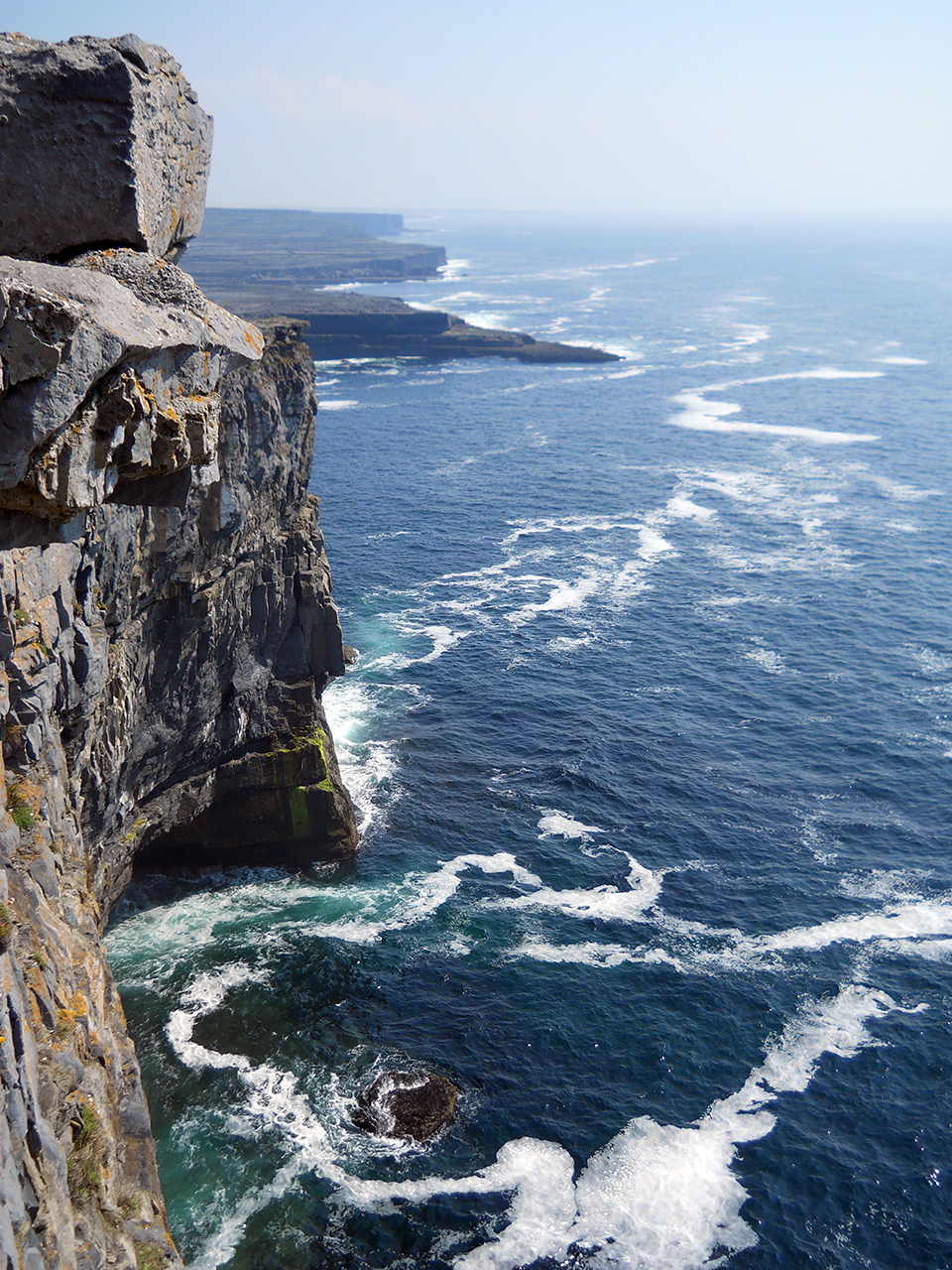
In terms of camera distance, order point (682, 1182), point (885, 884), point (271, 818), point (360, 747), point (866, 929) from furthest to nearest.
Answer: point (360, 747) → point (271, 818) → point (885, 884) → point (866, 929) → point (682, 1182)

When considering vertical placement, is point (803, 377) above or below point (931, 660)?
above

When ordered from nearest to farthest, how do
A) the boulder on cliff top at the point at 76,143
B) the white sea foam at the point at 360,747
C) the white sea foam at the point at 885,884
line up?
1. the boulder on cliff top at the point at 76,143
2. the white sea foam at the point at 885,884
3. the white sea foam at the point at 360,747

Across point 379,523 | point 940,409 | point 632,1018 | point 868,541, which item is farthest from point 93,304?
point 940,409

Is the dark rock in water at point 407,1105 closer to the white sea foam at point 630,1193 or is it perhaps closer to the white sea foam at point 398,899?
the white sea foam at point 630,1193

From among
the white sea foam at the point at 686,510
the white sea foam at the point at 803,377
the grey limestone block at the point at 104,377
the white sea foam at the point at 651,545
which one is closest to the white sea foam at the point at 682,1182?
the grey limestone block at the point at 104,377

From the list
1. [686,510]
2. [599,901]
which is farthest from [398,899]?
[686,510]

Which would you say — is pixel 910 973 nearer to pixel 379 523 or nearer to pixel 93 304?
pixel 93 304

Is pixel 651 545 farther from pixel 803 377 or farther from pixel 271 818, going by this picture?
pixel 803 377
